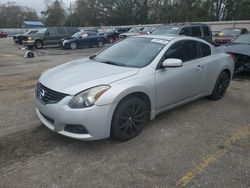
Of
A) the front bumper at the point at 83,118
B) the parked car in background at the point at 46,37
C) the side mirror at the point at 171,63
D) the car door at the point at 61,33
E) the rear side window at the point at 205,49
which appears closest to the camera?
the front bumper at the point at 83,118

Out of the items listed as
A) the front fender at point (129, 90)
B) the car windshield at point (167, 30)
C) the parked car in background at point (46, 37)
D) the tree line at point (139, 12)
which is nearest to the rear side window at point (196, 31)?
the car windshield at point (167, 30)

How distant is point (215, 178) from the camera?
10.5 ft

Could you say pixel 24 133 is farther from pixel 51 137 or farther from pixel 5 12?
pixel 5 12

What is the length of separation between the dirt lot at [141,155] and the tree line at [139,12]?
1726 inches

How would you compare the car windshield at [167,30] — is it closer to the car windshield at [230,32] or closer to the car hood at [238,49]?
the car hood at [238,49]

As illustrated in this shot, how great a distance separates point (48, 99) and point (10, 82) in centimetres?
492

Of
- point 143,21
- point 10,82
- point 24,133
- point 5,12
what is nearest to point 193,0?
point 143,21

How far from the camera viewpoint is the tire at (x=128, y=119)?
3.81m

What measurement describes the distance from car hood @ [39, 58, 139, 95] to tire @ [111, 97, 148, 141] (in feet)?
1.29

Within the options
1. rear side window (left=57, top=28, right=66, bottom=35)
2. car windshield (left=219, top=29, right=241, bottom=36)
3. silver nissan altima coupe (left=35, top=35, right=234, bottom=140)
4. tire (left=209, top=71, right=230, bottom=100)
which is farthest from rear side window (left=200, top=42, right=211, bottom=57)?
rear side window (left=57, top=28, right=66, bottom=35)

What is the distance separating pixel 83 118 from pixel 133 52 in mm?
1750

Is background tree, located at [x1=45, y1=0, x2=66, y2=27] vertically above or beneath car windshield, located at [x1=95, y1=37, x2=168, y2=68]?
above

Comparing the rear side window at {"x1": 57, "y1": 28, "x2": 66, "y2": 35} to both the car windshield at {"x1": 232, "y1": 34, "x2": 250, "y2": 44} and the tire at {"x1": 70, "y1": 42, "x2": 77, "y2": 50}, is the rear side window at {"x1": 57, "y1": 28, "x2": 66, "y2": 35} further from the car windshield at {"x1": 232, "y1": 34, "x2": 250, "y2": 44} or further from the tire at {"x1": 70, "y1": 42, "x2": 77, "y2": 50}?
the car windshield at {"x1": 232, "y1": 34, "x2": 250, "y2": 44}

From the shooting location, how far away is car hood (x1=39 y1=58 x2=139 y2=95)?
371cm
